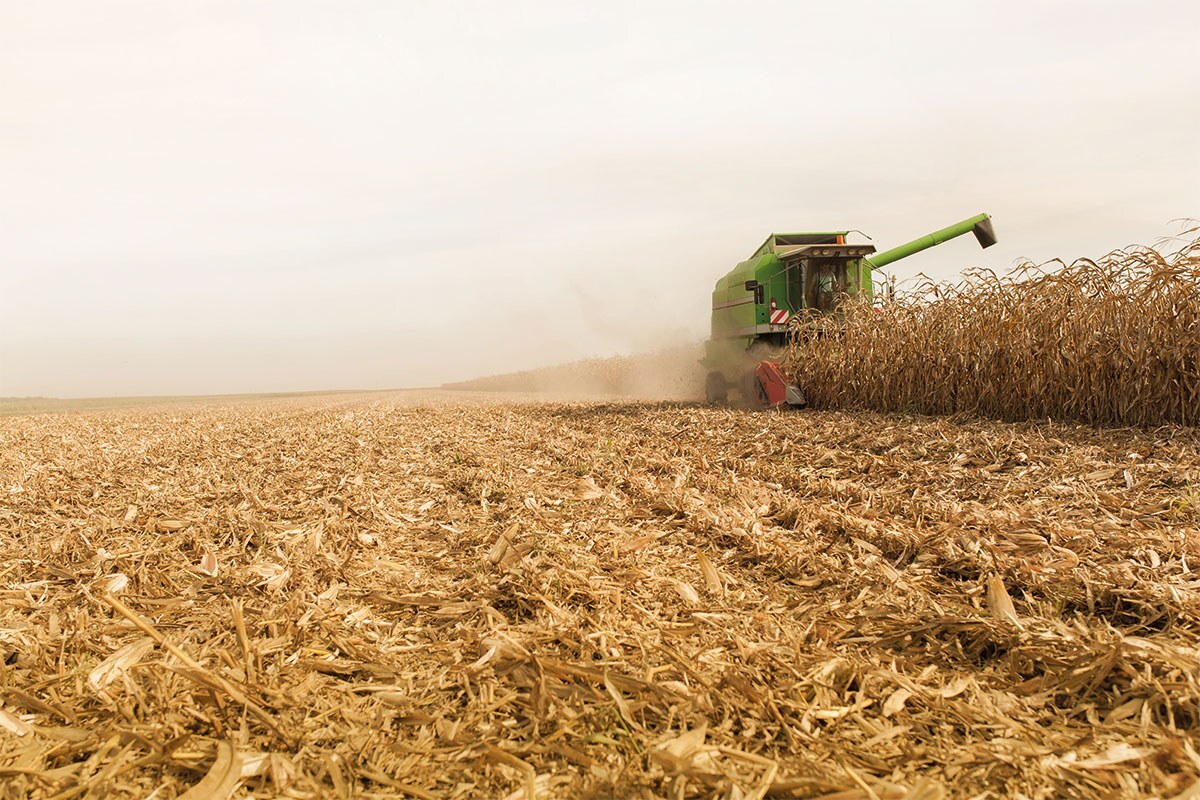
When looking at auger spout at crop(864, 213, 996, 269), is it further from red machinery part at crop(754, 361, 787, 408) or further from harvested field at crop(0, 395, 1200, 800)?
harvested field at crop(0, 395, 1200, 800)

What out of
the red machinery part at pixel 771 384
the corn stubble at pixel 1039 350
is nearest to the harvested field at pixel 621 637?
the corn stubble at pixel 1039 350

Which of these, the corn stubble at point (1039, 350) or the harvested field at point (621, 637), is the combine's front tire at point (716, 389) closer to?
the corn stubble at point (1039, 350)

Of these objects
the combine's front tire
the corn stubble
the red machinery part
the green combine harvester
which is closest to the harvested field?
the corn stubble

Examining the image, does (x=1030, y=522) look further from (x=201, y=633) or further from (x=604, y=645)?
(x=201, y=633)

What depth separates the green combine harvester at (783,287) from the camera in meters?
13.3

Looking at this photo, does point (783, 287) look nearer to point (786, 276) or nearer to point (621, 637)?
point (786, 276)

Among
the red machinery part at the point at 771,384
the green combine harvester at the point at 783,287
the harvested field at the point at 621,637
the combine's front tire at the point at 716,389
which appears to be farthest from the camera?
the combine's front tire at the point at 716,389

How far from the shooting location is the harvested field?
2209mm

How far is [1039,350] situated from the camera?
8.69 m

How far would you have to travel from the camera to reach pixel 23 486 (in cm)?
735

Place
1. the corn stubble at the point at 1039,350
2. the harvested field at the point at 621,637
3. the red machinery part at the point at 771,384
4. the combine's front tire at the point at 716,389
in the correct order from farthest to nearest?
the combine's front tire at the point at 716,389
the red machinery part at the point at 771,384
the corn stubble at the point at 1039,350
the harvested field at the point at 621,637

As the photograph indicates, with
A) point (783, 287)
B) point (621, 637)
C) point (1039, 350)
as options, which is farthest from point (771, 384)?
point (621, 637)

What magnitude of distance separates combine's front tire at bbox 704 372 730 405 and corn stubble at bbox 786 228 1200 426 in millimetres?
3112

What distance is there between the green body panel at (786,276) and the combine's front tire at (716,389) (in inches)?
7.6
